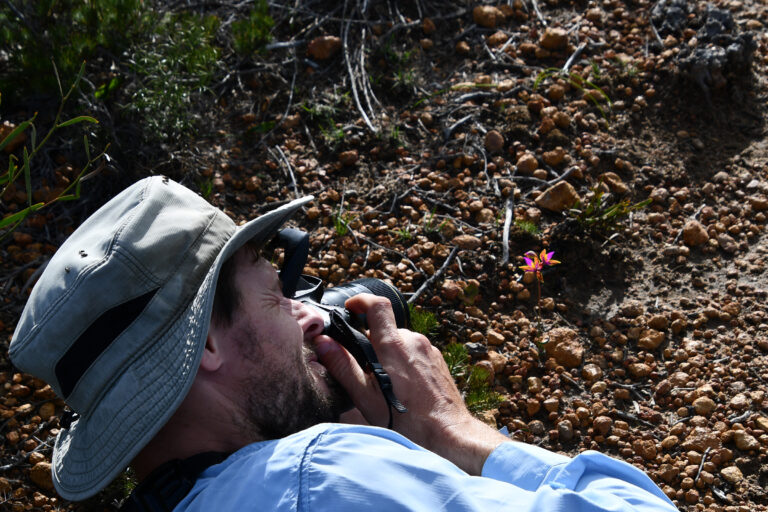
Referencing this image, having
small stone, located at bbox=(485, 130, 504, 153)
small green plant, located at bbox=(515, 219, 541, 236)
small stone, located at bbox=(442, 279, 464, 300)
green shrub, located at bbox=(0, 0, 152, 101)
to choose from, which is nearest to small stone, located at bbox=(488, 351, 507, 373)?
small stone, located at bbox=(442, 279, 464, 300)

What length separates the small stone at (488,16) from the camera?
326 centimetres

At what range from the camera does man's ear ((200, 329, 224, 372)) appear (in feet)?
5.11

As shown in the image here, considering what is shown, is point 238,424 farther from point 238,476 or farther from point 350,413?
point 350,413

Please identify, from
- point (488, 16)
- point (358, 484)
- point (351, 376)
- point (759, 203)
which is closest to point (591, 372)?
point (351, 376)

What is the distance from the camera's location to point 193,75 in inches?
114

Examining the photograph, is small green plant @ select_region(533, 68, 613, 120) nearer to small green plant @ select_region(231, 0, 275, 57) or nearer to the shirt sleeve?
small green plant @ select_region(231, 0, 275, 57)

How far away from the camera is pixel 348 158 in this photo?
286cm

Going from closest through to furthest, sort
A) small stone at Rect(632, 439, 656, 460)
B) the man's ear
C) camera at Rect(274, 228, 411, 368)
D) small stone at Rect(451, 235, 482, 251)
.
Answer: the man's ear < camera at Rect(274, 228, 411, 368) < small stone at Rect(632, 439, 656, 460) < small stone at Rect(451, 235, 482, 251)

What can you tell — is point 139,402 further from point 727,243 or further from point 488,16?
point 488,16

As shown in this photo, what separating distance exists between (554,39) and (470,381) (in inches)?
64.4

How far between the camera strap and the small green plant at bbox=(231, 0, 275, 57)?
5.22 feet

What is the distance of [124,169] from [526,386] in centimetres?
159

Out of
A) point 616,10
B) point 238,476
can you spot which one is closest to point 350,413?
point 238,476

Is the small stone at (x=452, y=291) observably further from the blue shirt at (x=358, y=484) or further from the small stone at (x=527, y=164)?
the blue shirt at (x=358, y=484)
